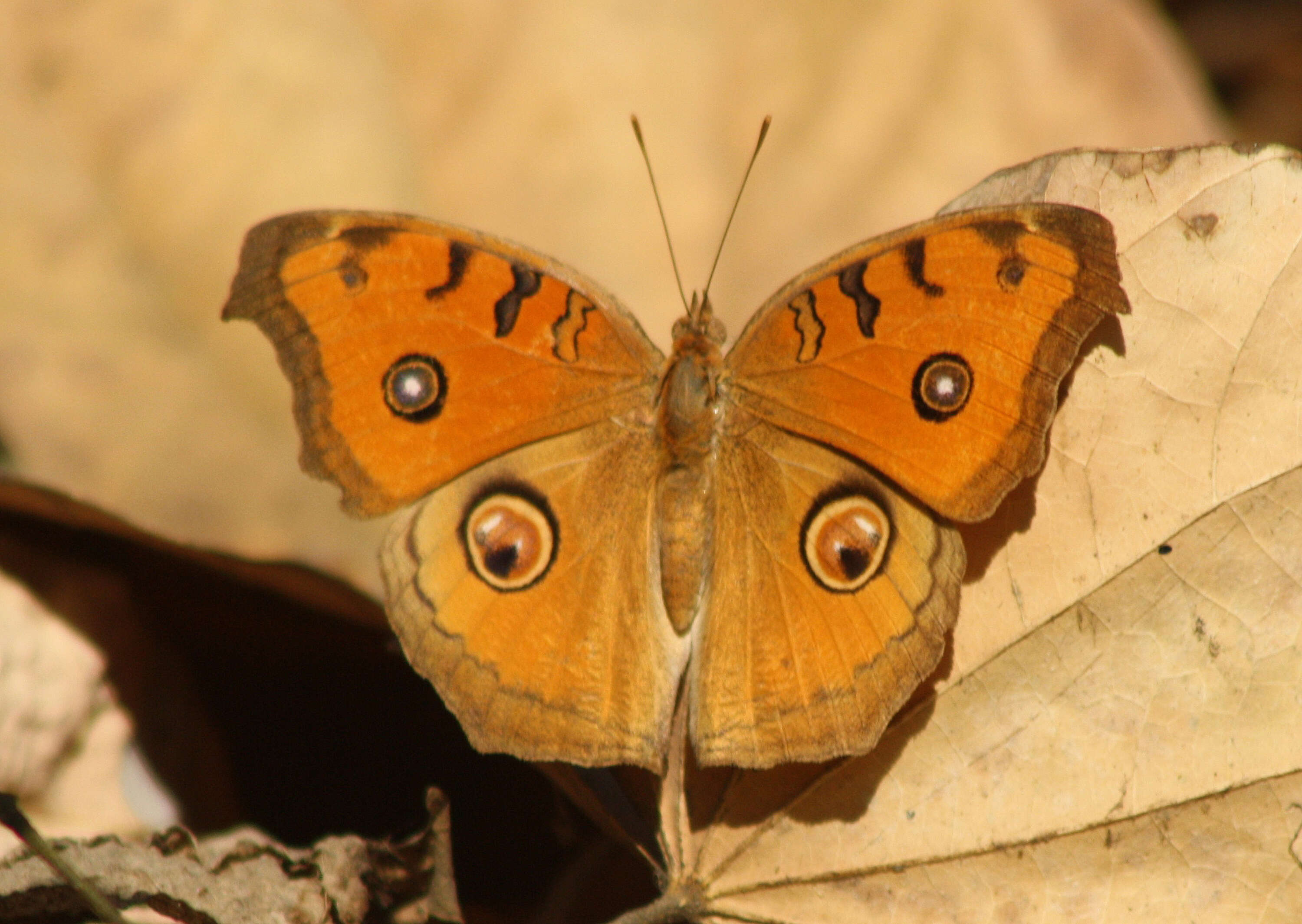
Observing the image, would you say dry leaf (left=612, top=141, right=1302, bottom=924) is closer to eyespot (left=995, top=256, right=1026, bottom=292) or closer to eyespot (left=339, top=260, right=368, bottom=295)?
eyespot (left=995, top=256, right=1026, bottom=292)

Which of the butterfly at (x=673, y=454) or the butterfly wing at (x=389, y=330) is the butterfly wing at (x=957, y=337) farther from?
the butterfly wing at (x=389, y=330)

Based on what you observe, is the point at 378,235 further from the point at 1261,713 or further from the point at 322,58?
the point at 1261,713

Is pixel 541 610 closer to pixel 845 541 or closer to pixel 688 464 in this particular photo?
pixel 688 464

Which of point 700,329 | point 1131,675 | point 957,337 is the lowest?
point 1131,675

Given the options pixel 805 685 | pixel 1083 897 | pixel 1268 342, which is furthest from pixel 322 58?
pixel 1083 897

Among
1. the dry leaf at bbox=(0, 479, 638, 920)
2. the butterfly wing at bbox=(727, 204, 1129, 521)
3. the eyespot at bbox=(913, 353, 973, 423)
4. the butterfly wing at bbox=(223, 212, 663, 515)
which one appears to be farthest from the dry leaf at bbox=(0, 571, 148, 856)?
the eyespot at bbox=(913, 353, 973, 423)

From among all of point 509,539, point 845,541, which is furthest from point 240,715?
point 845,541
